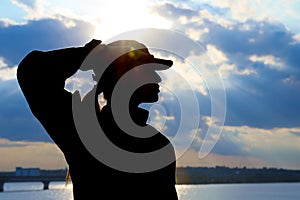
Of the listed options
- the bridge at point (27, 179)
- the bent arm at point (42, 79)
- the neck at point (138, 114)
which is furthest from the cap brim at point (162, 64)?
the bridge at point (27, 179)

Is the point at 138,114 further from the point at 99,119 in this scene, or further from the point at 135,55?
the point at 135,55

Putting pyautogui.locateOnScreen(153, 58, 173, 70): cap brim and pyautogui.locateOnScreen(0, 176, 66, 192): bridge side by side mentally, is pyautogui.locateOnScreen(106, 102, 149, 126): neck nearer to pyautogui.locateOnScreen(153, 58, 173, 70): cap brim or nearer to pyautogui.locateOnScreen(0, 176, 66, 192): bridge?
pyautogui.locateOnScreen(153, 58, 173, 70): cap brim

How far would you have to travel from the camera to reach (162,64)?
4.28m

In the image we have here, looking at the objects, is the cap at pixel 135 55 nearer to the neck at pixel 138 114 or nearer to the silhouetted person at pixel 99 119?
the silhouetted person at pixel 99 119

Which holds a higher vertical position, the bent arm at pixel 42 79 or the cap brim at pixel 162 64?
the cap brim at pixel 162 64

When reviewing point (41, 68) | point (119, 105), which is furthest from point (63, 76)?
point (119, 105)

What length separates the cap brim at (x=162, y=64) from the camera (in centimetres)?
427

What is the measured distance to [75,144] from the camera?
428 centimetres

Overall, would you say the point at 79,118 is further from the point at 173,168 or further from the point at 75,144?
the point at 173,168

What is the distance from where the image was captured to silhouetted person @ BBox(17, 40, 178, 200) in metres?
4.17

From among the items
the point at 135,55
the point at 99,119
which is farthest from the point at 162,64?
the point at 99,119

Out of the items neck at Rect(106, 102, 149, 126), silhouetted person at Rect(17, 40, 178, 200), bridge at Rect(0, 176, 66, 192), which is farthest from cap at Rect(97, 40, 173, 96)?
→ bridge at Rect(0, 176, 66, 192)

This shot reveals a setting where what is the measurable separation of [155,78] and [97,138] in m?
0.61

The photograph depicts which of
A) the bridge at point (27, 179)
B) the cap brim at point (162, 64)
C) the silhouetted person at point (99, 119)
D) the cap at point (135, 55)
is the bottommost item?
the silhouetted person at point (99, 119)
